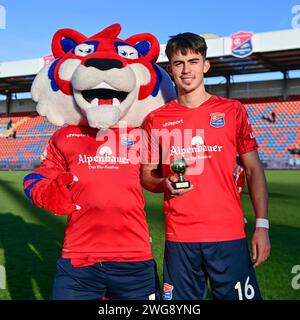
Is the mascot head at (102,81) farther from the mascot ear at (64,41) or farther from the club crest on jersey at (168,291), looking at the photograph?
the club crest on jersey at (168,291)

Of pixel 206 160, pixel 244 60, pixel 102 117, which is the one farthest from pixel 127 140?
pixel 244 60

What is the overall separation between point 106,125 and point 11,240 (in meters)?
4.12

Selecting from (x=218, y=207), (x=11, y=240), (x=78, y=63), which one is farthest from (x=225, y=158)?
(x=11, y=240)

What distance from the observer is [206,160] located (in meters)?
2.12

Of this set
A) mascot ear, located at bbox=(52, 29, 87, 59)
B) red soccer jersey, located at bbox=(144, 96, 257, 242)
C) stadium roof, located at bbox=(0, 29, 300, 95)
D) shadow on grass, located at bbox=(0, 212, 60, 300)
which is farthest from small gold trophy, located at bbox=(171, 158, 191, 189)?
stadium roof, located at bbox=(0, 29, 300, 95)

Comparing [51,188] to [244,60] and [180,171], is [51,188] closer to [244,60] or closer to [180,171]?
[180,171]

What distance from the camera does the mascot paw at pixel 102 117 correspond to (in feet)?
7.32

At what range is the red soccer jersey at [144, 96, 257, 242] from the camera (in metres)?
2.07

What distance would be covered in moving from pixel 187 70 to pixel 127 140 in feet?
1.62

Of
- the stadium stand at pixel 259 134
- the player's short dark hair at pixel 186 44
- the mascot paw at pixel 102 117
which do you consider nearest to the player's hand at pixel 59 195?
the mascot paw at pixel 102 117

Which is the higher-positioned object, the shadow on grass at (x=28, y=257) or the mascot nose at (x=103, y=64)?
the mascot nose at (x=103, y=64)

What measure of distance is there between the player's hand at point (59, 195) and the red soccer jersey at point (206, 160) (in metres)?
0.49
